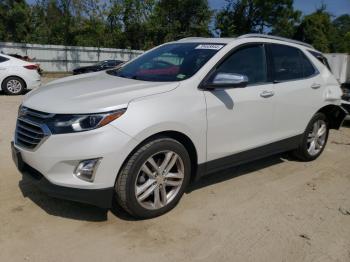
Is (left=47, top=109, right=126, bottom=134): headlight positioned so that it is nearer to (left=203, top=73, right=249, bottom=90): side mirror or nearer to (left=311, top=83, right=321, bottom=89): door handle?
(left=203, top=73, right=249, bottom=90): side mirror

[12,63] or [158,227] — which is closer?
[158,227]

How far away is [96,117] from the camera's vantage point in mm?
3201

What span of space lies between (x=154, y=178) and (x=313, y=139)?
9.88ft

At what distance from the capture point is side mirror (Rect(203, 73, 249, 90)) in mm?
3799

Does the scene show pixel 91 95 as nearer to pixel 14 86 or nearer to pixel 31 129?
pixel 31 129

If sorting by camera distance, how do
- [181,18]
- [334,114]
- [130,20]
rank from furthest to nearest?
[181,18], [130,20], [334,114]

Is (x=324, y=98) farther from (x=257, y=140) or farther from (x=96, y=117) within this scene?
(x=96, y=117)

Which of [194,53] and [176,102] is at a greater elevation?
[194,53]

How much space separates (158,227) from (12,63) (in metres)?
10.1

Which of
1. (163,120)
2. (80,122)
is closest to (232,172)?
(163,120)

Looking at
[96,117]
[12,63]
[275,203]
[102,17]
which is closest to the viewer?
[96,117]

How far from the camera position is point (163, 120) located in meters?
3.46

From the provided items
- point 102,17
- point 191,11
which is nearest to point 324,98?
point 102,17

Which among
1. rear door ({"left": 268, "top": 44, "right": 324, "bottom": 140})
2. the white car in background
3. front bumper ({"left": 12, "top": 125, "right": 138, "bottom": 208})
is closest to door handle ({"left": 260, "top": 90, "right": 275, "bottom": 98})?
rear door ({"left": 268, "top": 44, "right": 324, "bottom": 140})
